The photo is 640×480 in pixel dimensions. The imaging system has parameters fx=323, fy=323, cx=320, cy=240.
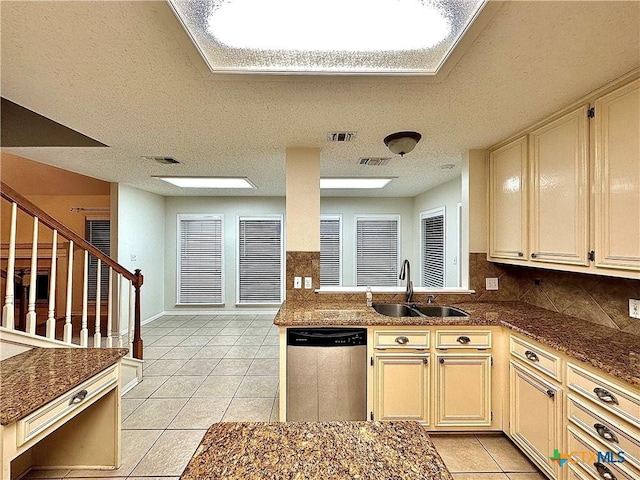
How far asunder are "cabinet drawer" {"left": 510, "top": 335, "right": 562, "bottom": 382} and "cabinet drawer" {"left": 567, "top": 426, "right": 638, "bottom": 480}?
29 cm

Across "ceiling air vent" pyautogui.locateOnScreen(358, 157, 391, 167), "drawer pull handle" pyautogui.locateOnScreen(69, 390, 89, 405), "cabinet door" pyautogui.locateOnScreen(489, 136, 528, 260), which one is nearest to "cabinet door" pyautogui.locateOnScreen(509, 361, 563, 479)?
"cabinet door" pyautogui.locateOnScreen(489, 136, 528, 260)

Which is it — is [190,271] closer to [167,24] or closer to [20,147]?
[20,147]

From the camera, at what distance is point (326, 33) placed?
1470 mm

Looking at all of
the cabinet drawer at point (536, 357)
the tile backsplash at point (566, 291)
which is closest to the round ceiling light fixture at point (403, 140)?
the tile backsplash at point (566, 291)

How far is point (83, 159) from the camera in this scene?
372cm

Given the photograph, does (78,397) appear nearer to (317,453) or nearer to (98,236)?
(317,453)

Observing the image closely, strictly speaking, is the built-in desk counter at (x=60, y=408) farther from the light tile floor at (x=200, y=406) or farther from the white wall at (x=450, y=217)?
the white wall at (x=450, y=217)

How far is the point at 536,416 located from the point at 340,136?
2.49 m

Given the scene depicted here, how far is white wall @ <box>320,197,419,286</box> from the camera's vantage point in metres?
6.66

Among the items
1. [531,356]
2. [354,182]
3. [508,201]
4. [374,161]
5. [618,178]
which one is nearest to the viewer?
[618,178]

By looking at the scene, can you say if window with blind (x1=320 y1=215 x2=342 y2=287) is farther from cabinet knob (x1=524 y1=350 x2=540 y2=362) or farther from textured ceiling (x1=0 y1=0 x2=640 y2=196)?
cabinet knob (x1=524 y1=350 x2=540 y2=362)

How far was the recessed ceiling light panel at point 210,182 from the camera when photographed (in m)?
4.65

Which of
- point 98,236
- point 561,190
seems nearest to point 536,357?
point 561,190

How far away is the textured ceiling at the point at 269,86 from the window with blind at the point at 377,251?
10.9ft
